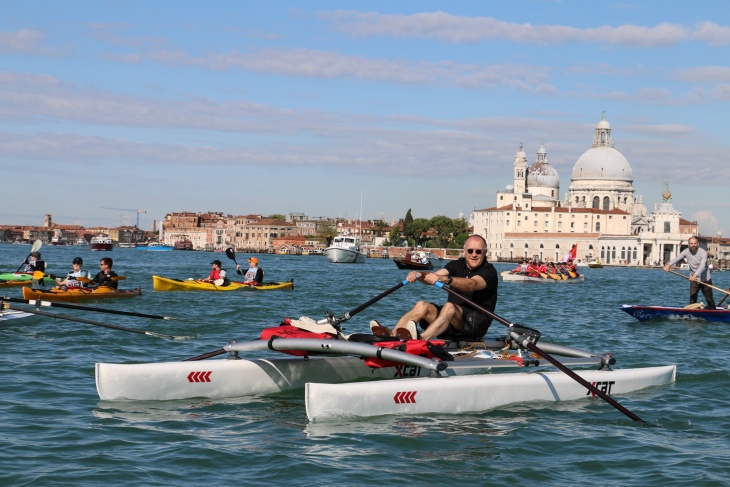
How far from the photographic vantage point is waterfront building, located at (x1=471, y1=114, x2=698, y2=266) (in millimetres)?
156750

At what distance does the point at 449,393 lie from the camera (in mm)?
9859

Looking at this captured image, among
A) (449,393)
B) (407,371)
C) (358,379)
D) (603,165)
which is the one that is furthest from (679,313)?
(603,165)

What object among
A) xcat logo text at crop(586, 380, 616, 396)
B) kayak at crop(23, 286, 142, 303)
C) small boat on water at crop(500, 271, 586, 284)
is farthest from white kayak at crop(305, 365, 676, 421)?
small boat on water at crop(500, 271, 586, 284)

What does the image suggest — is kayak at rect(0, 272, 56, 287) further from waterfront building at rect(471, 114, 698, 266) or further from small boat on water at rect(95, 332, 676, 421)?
waterfront building at rect(471, 114, 698, 266)

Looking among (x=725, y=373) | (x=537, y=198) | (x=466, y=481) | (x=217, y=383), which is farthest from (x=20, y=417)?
(x=537, y=198)

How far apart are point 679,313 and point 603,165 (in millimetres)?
149330

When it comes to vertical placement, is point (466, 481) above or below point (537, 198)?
below

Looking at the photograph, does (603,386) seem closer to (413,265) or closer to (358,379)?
(358,379)

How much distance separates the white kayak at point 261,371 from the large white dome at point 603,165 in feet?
523

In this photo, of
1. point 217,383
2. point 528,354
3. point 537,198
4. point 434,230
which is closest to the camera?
point 217,383

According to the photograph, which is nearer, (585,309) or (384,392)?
(384,392)

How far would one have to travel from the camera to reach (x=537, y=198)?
17200 cm

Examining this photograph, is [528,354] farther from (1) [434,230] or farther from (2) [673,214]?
(1) [434,230]

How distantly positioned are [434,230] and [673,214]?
4455cm
